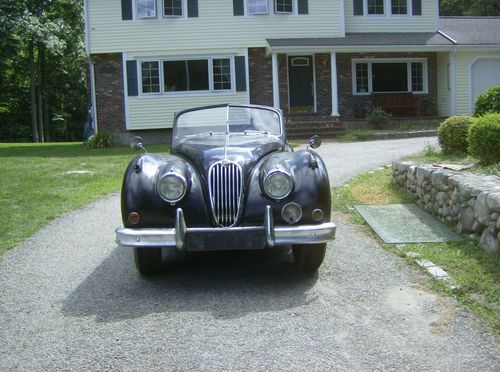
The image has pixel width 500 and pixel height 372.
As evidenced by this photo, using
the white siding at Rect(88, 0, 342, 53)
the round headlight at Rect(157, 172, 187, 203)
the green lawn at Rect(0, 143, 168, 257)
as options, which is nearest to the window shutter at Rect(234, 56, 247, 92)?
the white siding at Rect(88, 0, 342, 53)

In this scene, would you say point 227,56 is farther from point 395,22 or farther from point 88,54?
point 395,22

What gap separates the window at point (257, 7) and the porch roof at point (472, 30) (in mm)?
7318

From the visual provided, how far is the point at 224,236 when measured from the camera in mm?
Result: 4496

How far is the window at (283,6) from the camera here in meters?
20.8

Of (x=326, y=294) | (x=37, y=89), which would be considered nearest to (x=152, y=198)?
(x=326, y=294)

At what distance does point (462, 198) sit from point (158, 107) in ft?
51.3

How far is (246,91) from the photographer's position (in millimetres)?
20688

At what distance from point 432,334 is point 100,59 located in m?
18.9

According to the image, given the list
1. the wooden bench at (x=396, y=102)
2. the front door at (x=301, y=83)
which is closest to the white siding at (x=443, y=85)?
the wooden bench at (x=396, y=102)

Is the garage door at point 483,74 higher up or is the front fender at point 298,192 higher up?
the garage door at point 483,74

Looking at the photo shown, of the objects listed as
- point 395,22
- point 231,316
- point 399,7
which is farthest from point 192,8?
point 231,316

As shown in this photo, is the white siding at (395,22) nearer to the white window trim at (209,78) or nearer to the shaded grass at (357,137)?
the white window trim at (209,78)

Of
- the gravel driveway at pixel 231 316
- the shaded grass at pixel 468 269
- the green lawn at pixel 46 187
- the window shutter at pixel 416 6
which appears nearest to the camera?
the gravel driveway at pixel 231 316

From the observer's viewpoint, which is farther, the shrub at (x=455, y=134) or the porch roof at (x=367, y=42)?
the porch roof at (x=367, y=42)
